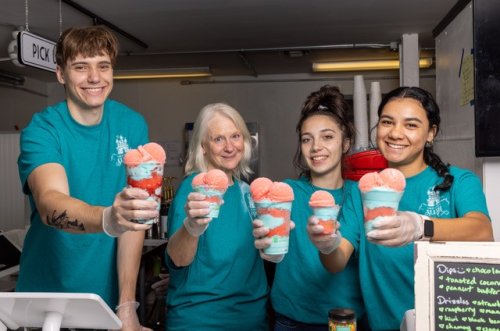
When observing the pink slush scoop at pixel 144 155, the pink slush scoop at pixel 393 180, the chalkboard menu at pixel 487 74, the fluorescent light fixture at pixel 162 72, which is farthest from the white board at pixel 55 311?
the fluorescent light fixture at pixel 162 72

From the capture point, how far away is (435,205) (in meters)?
1.75

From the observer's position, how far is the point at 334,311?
1359 millimetres

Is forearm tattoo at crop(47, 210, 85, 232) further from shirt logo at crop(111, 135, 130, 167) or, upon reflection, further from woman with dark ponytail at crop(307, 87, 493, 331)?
woman with dark ponytail at crop(307, 87, 493, 331)

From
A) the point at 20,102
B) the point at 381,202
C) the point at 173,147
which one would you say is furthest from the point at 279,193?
the point at 20,102

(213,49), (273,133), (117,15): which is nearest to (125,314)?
(117,15)

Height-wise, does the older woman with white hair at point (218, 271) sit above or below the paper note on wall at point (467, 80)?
below

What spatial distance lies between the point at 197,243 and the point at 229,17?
3358 mm

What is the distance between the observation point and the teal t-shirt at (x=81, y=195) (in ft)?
6.28

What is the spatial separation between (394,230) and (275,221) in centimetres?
34

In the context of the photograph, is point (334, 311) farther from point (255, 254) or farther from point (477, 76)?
point (477, 76)

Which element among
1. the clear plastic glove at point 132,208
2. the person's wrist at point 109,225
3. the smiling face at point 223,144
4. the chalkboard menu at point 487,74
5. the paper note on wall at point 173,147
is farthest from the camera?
the paper note on wall at point 173,147

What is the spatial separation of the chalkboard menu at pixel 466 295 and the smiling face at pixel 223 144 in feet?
3.47

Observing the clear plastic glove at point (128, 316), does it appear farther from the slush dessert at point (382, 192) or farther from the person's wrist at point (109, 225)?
the slush dessert at point (382, 192)

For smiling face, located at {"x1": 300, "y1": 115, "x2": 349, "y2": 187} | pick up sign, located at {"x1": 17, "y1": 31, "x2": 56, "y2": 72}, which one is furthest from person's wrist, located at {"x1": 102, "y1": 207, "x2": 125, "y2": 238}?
pick up sign, located at {"x1": 17, "y1": 31, "x2": 56, "y2": 72}
